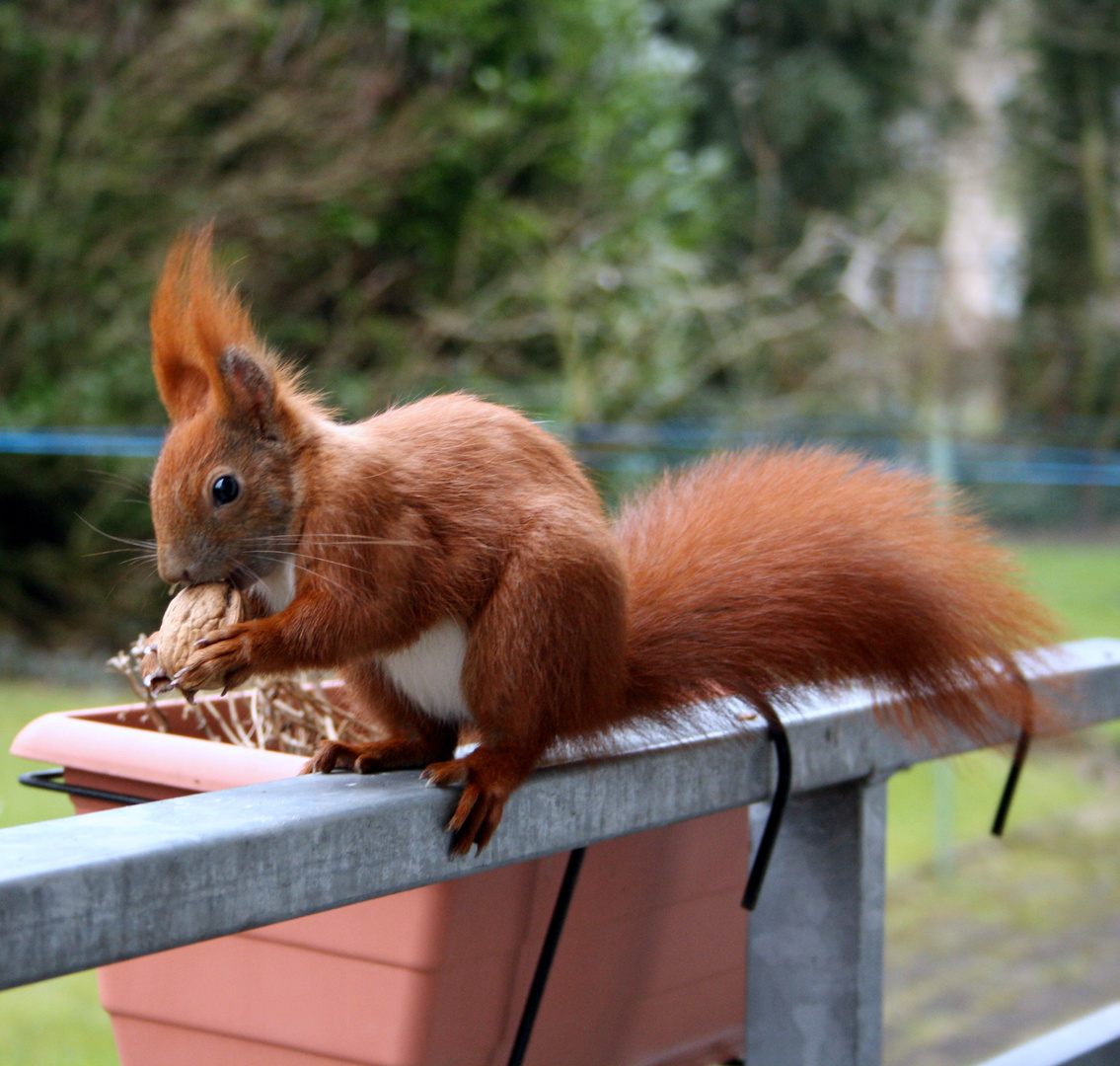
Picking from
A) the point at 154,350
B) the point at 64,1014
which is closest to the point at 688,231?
the point at 64,1014

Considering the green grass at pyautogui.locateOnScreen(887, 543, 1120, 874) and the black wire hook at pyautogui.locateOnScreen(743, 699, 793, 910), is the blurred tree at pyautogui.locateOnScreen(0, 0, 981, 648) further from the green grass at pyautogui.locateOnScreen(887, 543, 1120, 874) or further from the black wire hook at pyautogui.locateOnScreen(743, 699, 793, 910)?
the black wire hook at pyautogui.locateOnScreen(743, 699, 793, 910)

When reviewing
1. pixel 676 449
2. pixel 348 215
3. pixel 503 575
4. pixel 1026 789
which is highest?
pixel 503 575

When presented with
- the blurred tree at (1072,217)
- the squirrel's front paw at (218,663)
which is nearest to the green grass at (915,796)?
the squirrel's front paw at (218,663)

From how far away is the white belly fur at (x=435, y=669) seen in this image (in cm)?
65

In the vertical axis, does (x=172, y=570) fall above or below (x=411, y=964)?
above

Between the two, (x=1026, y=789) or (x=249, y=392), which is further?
(x=1026, y=789)

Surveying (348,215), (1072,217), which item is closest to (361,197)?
(348,215)

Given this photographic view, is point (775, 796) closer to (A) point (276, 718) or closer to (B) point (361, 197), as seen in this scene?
(A) point (276, 718)

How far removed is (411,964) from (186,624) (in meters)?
0.19

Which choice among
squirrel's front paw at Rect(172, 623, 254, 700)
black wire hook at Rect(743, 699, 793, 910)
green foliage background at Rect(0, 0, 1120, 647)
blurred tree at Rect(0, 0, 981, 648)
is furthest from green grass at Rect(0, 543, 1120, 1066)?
blurred tree at Rect(0, 0, 981, 648)

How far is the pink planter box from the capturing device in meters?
0.59

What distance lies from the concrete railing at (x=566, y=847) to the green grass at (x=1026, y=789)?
1458 millimetres

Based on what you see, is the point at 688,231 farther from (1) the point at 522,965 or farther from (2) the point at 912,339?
(1) the point at 522,965

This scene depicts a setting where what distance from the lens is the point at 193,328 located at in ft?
2.15
